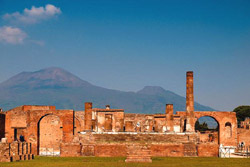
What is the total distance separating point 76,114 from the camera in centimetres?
5056

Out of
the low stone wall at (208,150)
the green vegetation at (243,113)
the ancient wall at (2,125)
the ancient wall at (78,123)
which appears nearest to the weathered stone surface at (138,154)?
the low stone wall at (208,150)

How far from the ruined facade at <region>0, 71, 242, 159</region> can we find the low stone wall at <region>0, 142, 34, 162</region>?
14.3 ft

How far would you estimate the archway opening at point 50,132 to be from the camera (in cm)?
4731

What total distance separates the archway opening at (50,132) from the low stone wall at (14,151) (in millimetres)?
16907

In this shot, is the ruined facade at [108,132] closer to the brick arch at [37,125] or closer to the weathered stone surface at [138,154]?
the brick arch at [37,125]

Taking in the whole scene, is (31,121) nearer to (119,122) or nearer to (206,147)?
(119,122)

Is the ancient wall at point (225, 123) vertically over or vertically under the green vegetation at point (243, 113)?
under

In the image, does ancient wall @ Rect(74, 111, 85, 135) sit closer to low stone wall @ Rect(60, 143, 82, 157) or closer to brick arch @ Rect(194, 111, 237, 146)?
brick arch @ Rect(194, 111, 237, 146)

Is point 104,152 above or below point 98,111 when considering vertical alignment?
below

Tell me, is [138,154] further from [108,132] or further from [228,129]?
[228,129]

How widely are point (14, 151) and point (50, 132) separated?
63.4 feet

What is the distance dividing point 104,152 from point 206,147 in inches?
307

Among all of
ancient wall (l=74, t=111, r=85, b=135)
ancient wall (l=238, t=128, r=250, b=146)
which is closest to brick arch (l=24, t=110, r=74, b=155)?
ancient wall (l=74, t=111, r=85, b=135)

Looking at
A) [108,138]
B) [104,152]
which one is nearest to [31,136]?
[108,138]
